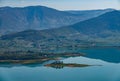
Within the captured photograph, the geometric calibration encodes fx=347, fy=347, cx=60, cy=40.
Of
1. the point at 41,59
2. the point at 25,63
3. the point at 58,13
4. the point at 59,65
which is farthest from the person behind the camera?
the point at 58,13

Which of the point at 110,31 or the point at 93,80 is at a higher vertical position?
the point at 93,80

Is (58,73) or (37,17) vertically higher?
(58,73)

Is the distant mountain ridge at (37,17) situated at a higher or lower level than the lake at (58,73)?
lower

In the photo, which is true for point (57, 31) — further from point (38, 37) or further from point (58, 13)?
point (58, 13)

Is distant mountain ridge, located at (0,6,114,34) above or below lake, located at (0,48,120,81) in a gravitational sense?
below

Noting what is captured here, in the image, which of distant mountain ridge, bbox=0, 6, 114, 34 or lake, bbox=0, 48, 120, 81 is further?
distant mountain ridge, bbox=0, 6, 114, 34

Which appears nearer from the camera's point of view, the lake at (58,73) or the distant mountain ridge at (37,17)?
the lake at (58,73)

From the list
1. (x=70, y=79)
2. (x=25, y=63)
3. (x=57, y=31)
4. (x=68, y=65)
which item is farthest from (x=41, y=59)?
(x=57, y=31)

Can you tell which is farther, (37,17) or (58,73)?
(37,17)
